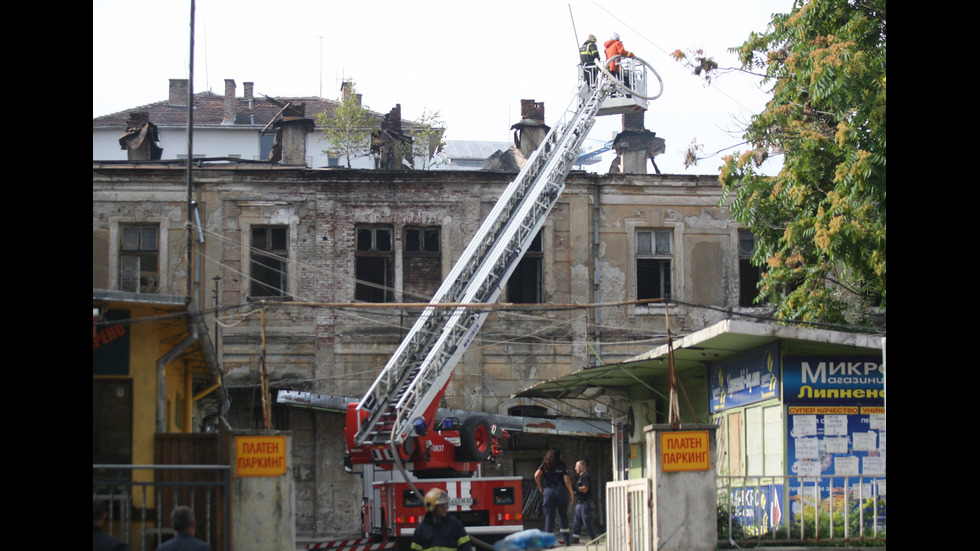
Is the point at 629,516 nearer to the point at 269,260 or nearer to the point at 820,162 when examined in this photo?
the point at 820,162

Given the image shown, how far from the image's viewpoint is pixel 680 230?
27.4 metres

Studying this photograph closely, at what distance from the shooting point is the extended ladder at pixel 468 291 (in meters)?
18.7

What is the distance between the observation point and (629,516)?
13938 millimetres

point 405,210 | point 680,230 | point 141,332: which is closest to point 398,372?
point 141,332

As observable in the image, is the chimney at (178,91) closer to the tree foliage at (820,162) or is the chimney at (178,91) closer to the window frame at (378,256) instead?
the window frame at (378,256)

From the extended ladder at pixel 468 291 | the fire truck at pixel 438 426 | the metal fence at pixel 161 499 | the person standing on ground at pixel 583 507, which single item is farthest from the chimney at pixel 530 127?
the metal fence at pixel 161 499

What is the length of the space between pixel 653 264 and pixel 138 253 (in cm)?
1236

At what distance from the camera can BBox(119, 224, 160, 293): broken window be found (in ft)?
86.0

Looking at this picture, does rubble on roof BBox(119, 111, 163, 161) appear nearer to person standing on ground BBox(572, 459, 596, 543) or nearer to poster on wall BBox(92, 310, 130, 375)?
poster on wall BBox(92, 310, 130, 375)

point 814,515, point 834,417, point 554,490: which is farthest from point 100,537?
point 554,490

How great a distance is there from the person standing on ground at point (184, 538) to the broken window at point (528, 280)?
713 inches

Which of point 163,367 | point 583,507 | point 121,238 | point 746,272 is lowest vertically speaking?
point 583,507

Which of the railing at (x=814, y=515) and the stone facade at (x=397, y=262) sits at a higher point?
the stone facade at (x=397, y=262)

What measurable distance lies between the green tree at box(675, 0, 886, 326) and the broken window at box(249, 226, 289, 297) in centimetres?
1110
